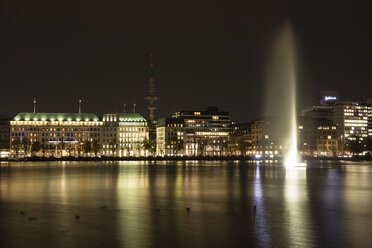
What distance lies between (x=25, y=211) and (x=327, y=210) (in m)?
23.0

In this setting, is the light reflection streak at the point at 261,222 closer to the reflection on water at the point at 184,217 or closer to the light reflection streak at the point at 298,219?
the reflection on water at the point at 184,217

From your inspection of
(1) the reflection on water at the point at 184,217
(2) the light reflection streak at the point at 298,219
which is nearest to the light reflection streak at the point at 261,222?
(1) the reflection on water at the point at 184,217

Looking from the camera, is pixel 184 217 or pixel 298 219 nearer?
pixel 298 219

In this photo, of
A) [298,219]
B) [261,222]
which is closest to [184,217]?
[261,222]

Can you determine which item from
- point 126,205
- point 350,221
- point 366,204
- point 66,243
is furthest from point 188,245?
point 366,204

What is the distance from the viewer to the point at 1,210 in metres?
38.0

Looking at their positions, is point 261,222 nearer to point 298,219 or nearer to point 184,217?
point 298,219

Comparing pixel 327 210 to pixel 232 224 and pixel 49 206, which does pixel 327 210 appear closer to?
pixel 232 224

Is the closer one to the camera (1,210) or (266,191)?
(1,210)

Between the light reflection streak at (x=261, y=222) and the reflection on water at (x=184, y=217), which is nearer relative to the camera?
the reflection on water at (x=184, y=217)

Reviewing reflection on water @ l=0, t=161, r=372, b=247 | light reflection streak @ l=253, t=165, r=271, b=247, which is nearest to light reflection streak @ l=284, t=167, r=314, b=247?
reflection on water @ l=0, t=161, r=372, b=247

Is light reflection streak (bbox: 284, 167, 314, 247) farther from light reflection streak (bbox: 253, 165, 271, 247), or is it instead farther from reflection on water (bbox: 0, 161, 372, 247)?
light reflection streak (bbox: 253, 165, 271, 247)

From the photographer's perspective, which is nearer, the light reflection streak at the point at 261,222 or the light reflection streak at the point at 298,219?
the light reflection streak at the point at 298,219

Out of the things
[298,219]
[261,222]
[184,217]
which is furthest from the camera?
[184,217]
